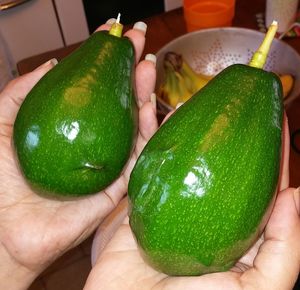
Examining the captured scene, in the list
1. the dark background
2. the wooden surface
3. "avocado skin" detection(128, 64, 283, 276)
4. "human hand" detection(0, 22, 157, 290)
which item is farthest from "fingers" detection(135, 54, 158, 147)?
the dark background

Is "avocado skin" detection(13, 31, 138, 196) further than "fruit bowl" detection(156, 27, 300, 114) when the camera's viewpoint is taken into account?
No

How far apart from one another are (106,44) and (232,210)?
1.33 ft

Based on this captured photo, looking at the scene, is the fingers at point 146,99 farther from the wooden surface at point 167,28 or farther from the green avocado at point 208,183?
the wooden surface at point 167,28

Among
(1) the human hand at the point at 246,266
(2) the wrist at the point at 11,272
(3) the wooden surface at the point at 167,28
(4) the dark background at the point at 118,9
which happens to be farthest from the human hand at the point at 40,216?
(4) the dark background at the point at 118,9

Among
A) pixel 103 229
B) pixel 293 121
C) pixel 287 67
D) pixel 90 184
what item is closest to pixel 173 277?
pixel 90 184

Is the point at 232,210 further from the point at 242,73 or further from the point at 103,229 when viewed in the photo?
the point at 103,229

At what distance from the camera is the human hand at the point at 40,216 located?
0.89 meters

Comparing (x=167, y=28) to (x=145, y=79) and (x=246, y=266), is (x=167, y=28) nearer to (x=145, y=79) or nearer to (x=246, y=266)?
(x=145, y=79)

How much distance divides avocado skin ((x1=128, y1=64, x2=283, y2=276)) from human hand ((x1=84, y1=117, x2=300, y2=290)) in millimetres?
23

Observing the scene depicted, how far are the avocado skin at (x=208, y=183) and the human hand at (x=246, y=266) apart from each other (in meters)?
0.02

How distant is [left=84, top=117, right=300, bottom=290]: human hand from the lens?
0.70m

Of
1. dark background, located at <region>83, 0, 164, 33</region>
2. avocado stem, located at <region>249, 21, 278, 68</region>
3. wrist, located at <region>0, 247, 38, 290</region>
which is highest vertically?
avocado stem, located at <region>249, 21, 278, 68</region>

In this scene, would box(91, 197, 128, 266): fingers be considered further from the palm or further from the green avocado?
the green avocado

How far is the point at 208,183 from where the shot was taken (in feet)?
2.17
